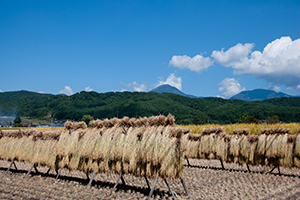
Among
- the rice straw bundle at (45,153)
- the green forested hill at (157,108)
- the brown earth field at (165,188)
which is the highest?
the green forested hill at (157,108)

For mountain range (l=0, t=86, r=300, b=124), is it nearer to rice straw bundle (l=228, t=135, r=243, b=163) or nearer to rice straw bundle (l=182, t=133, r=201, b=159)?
rice straw bundle (l=182, t=133, r=201, b=159)

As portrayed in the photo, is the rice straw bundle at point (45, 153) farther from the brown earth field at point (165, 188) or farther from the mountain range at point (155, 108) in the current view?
the mountain range at point (155, 108)

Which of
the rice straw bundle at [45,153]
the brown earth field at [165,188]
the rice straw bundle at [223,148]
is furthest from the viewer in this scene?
the rice straw bundle at [223,148]

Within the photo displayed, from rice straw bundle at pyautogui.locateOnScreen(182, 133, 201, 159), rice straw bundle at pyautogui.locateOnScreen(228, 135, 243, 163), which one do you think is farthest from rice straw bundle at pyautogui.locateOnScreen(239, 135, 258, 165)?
rice straw bundle at pyautogui.locateOnScreen(182, 133, 201, 159)

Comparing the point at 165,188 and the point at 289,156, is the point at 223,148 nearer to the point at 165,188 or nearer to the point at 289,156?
the point at 289,156

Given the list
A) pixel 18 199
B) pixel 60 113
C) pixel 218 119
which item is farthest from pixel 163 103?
pixel 18 199

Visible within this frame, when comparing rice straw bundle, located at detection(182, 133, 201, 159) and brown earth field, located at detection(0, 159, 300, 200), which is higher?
rice straw bundle, located at detection(182, 133, 201, 159)

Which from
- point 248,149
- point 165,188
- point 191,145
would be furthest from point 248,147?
point 165,188

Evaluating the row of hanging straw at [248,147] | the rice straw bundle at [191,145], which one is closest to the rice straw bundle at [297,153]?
the row of hanging straw at [248,147]

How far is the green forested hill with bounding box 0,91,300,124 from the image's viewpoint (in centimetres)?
8662

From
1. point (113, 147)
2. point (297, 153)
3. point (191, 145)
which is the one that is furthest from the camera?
point (191, 145)

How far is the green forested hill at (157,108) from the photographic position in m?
86.6

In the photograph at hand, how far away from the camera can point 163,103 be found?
115 meters

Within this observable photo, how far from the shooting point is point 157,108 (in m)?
104
